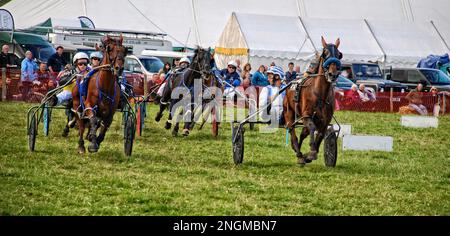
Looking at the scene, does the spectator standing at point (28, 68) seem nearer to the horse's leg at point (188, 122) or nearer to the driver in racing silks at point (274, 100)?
the horse's leg at point (188, 122)

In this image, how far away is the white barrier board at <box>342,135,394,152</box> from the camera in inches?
645

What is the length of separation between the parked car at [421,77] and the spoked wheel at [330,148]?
19.8 meters

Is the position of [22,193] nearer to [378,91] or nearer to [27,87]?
[27,87]

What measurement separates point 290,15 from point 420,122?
16.4 m

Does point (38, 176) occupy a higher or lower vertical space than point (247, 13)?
lower

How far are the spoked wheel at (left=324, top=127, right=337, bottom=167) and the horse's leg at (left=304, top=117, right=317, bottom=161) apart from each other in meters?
0.31

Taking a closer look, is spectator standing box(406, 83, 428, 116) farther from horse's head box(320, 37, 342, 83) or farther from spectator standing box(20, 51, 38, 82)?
horse's head box(320, 37, 342, 83)

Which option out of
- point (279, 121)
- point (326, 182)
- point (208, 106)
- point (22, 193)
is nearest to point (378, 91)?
point (208, 106)

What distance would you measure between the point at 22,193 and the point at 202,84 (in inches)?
370

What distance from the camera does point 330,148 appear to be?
1312 centimetres

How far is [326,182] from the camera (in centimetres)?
1149

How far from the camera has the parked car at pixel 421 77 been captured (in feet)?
108

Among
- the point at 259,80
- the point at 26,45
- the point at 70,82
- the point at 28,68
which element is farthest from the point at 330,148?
the point at 26,45
